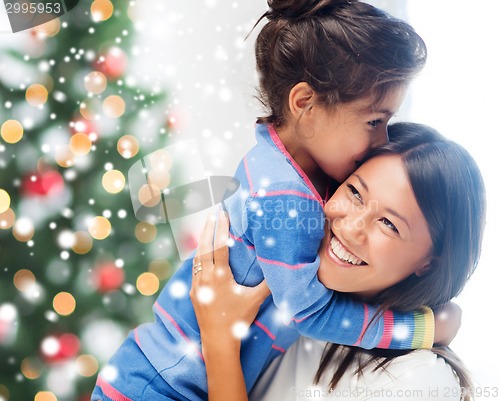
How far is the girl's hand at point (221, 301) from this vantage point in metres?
0.94

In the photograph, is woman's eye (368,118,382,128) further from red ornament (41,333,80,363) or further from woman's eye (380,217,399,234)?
red ornament (41,333,80,363)

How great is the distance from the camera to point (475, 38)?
1.20 metres

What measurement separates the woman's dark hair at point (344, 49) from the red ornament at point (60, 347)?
78 cm

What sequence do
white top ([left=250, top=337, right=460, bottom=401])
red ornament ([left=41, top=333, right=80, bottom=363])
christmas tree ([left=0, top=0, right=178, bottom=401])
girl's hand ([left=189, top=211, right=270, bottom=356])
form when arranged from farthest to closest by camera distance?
red ornament ([left=41, top=333, right=80, bottom=363]), christmas tree ([left=0, top=0, right=178, bottom=401]), girl's hand ([left=189, top=211, right=270, bottom=356]), white top ([left=250, top=337, right=460, bottom=401])

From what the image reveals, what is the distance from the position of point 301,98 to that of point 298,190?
0.59 feet

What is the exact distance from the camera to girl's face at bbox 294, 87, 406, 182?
35.2 inches

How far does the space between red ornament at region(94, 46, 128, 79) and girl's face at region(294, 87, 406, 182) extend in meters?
0.44

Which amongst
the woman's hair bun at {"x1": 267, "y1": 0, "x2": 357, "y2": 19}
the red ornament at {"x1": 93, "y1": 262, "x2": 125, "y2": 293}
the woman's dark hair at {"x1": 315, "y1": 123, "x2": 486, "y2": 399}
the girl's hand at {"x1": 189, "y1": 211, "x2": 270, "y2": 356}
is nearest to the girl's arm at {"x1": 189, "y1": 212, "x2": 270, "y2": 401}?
the girl's hand at {"x1": 189, "y1": 211, "x2": 270, "y2": 356}

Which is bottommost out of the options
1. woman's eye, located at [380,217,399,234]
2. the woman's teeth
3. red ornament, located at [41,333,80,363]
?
red ornament, located at [41,333,80,363]

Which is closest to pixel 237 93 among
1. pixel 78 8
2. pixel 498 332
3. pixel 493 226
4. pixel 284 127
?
pixel 284 127

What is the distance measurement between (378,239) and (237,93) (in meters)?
0.51

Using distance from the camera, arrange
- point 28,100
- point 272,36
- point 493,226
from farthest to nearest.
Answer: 1. point 493,226
2. point 28,100
3. point 272,36

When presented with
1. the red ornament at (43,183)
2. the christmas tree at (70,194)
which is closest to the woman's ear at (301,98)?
the christmas tree at (70,194)

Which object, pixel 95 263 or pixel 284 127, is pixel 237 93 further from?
pixel 95 263
